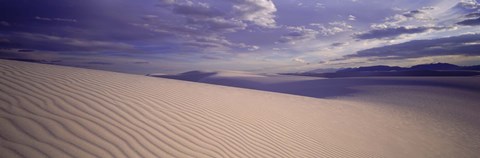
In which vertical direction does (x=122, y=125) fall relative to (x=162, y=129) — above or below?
above

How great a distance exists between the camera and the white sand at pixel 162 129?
10.4 feet

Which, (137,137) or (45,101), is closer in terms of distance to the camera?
(137,137)

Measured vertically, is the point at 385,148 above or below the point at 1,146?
below

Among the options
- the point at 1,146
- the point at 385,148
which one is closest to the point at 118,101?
the point at 1,146

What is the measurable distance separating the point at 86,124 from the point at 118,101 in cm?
131

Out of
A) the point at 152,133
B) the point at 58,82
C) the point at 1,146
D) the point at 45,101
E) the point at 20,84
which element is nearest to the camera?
the point at 1,146

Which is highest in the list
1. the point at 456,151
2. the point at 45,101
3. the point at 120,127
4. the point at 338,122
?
the point at 45,101

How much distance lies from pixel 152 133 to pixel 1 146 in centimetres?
167

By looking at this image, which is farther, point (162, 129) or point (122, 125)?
point (162, 129)

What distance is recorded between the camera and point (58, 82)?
544cm

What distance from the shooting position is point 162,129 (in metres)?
4.16

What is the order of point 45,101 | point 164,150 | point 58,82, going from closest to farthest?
point 164,150, point 45,101, point 58,82

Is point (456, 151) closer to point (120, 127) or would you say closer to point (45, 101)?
point (120, 127)

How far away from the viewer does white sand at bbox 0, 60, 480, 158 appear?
316 centimetres
